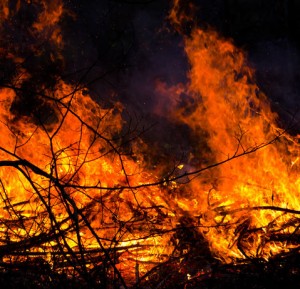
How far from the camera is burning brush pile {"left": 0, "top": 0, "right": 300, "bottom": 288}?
3.55 metres

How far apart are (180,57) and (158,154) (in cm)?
352

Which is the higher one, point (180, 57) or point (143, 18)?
point (143, 18)

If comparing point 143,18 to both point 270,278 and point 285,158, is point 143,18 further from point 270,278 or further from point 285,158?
point 270,278

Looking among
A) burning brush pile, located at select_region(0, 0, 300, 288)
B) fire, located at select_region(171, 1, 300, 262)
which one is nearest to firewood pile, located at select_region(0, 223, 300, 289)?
burning brush pile, located at select_region(0, 0, 300, 288)

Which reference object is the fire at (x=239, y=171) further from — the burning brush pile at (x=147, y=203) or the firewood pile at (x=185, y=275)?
the firewood pile at (x=185, y=275)

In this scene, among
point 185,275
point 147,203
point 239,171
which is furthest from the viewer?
point 239,171

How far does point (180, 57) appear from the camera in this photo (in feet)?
36.2

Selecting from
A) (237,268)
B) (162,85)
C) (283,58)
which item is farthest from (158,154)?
(237,268)

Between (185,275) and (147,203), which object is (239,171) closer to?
(147,203)

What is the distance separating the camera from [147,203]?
529 cm

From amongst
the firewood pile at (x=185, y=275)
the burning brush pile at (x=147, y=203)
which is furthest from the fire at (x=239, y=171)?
the firewood pile at (x=185, y=275)

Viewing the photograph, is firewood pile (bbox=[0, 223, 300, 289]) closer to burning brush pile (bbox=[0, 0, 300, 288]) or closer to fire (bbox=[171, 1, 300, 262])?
burning brush pile (bbox=[0, 0, 300, 288])

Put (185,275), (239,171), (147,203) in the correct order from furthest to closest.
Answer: (239,171), (147,203), (185,275)

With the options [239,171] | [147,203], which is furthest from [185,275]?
[239,171]
